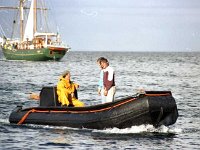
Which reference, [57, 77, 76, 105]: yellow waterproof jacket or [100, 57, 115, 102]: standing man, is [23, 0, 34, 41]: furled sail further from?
[100, 57, 115, 102]: standing man

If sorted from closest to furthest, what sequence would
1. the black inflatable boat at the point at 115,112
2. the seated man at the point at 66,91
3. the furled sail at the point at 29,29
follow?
the black inflatable boat at the point at 115,112 < the seated man at the point at 66,91 < the furled sail at the point at 29,29

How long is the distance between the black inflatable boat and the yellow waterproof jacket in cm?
29

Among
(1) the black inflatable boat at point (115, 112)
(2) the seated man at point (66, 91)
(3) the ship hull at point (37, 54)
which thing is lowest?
(1) the black inflatable boat at point (115, 112)

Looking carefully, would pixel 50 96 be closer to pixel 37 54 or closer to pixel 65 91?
pixel 65 91

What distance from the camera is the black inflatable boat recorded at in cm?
1809

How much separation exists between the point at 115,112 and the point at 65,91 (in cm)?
200

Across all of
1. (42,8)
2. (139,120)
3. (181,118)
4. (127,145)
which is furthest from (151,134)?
(42,8)

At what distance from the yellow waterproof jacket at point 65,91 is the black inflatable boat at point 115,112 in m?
0.29

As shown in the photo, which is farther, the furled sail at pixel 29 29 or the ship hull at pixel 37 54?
the furled sail at pixel 29 29

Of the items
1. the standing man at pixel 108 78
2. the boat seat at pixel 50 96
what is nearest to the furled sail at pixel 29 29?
the boat seat at pixel 50 96

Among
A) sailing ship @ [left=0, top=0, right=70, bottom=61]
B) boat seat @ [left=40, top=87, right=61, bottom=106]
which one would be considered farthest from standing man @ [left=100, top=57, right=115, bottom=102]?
sailing ship @ [left=0, top=0, right=70, bottom=61]

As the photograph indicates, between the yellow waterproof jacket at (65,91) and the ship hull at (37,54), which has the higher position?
the ship hull at (37,54)

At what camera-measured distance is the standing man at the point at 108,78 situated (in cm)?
1811

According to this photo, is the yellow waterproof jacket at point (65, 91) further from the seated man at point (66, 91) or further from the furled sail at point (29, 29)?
the furled sail at point (29, 29)
